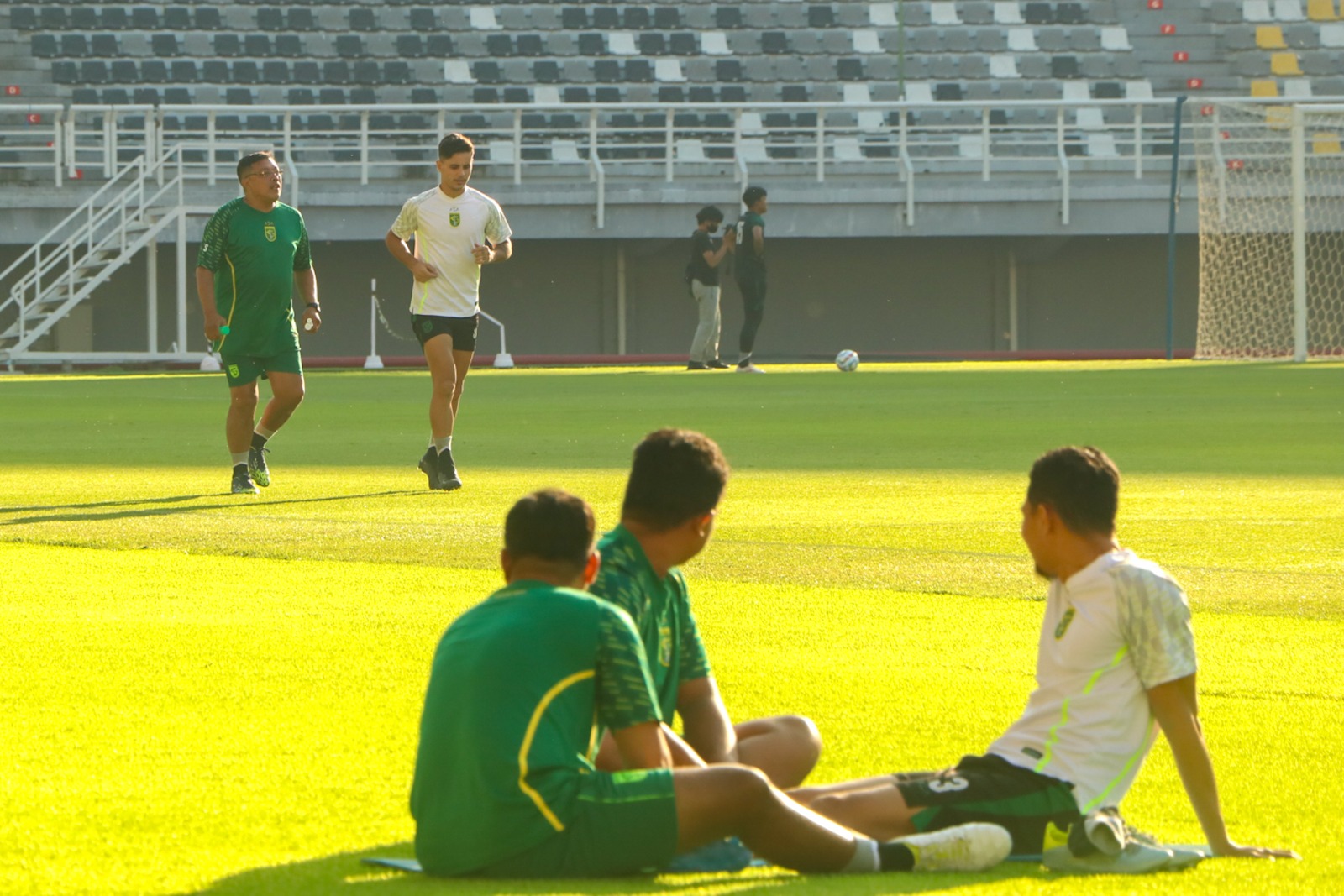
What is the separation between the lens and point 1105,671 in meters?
A: 4.05

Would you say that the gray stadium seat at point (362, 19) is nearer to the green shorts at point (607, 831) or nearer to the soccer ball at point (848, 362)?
the soccer ball at point (848, 362)

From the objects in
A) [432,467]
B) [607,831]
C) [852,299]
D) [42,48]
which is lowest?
[607,831]

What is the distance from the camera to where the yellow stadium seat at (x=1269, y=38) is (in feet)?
133

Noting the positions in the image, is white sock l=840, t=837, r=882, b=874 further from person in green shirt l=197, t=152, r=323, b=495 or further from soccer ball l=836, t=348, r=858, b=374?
soccer ball l=836, t=348, r=858, b=374

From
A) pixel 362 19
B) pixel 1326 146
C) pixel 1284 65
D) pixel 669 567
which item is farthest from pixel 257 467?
pixel 1284 65

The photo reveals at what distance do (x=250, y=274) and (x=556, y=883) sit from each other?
793cm

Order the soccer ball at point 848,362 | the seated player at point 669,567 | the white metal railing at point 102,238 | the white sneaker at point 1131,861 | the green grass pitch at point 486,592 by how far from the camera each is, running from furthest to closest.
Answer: the white metal railing at point 102,238 → the soccer ball at point 848,362 → the green grass pitch at point 486,592 → the seated player at point 669,567 → the white sneaker at point 1131,861

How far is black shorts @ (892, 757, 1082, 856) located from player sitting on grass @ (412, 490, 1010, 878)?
399 mm

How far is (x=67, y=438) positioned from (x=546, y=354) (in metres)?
20.6

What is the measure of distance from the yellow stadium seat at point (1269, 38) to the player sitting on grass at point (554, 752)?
39.6 m

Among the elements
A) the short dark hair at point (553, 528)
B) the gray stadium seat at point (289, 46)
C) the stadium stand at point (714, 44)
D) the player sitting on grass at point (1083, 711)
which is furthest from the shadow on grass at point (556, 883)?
the gray stadium seat at point (289, 46)

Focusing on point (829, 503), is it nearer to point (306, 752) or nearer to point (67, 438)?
point (306, 752)

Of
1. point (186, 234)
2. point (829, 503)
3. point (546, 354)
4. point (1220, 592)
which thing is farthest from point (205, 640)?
point (546, 354)

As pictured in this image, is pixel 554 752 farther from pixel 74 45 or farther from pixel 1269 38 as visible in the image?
pixel 1269 38
